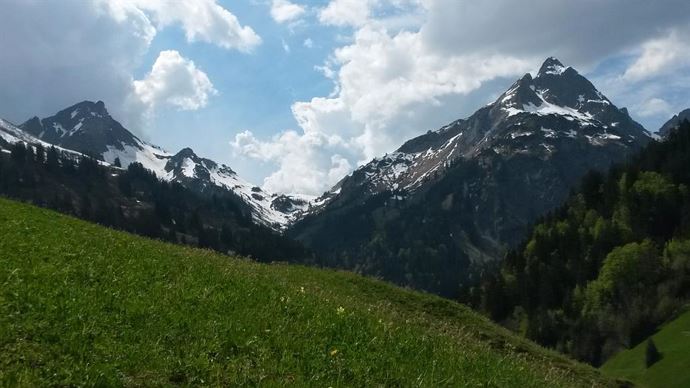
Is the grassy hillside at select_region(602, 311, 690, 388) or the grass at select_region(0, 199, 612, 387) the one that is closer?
the grass at select_region(0, 199, 612, 387)

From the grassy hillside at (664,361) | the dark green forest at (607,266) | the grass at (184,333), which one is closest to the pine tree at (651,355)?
the grassy hillside at (664,361)

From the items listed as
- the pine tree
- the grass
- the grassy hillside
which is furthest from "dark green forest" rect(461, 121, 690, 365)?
the grass

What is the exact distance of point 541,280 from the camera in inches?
6191

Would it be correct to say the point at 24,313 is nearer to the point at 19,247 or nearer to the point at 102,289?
the point at 102,289

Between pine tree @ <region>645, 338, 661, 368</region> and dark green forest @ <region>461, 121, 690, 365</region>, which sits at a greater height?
dark green forest @ <region>461, 121, 690, 365</region>

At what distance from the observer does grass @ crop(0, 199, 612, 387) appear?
10.1m

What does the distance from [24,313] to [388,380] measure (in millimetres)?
7226

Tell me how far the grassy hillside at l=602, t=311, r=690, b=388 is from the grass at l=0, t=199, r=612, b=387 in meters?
72.7

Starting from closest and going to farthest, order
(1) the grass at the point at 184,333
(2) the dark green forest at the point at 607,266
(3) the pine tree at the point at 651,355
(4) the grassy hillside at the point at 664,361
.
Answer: (1) the grass at the point at 184,333 < (4) the grassy hillside at the point at 664,361 < (3) the pine tree at the point at 651,355 < (2) the dark green forest at the point at 607,266

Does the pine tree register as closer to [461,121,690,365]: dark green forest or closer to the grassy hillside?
the grassy hillside

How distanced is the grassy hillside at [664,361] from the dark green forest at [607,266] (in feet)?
26.0

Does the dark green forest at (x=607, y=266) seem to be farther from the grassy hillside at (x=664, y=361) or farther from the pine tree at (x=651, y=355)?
the pine tree at (x=651, y=355)

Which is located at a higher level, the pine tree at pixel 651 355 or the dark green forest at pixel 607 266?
the dark green forest at pixel 607 266

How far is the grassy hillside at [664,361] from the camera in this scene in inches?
3435
